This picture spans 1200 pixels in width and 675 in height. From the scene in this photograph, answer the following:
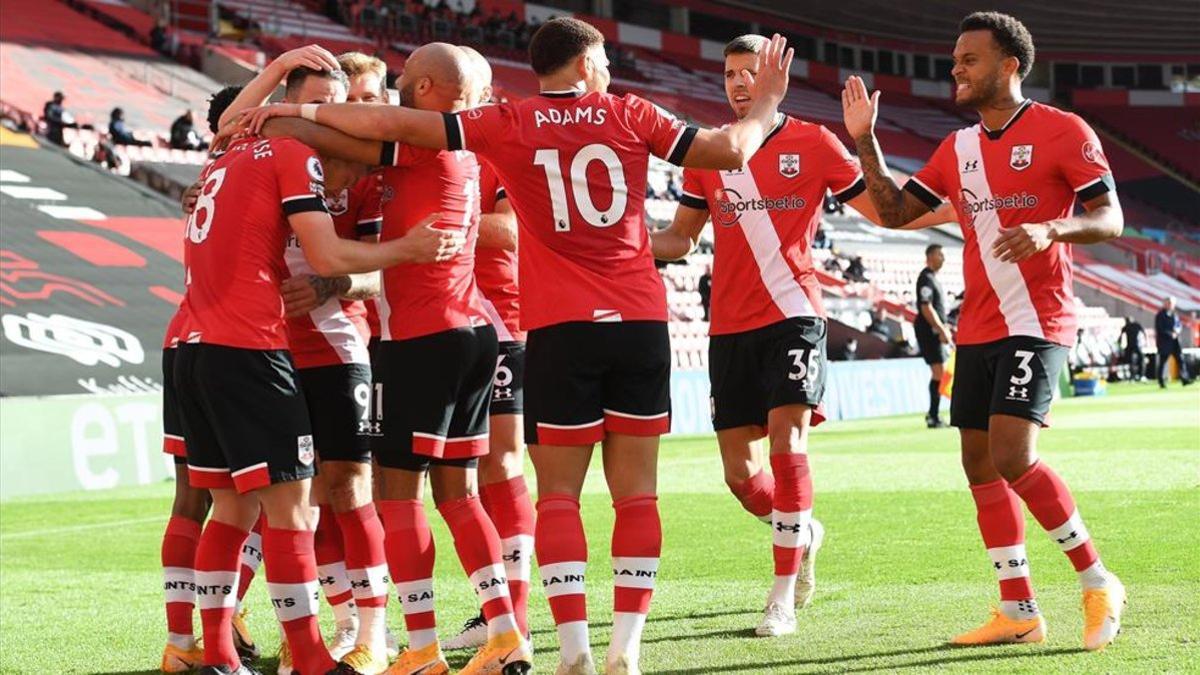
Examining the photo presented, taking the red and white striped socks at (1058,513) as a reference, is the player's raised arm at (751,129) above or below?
above

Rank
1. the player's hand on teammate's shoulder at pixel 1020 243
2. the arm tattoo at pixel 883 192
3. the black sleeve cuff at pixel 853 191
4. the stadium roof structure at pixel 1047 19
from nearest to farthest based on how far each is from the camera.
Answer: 1. the player's hand on teammate's shoulder at pixel 1020 243
2. the arm tattoo at pixel 883 192
3. the black sleeve cuff at pixel 853 191
4. the stadium roof structure at pixel 1047 19

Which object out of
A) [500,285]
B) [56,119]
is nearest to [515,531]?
[500,285]

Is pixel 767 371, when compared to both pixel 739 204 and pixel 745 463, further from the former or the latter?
pixel 739 204

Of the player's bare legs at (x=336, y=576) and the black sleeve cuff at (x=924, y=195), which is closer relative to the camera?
the player's bare legs at (x=336, y=576)

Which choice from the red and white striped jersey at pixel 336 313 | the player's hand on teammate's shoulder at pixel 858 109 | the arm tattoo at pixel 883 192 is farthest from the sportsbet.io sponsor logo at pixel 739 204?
the red and white striped jersey at pixel 336 313

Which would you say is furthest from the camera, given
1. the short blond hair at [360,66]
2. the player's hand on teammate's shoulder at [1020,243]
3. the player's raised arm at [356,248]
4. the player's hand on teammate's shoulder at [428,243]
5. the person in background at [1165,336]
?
the person in background at [1165,336]

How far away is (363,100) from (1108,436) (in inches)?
464

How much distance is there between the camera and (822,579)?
687 centimetres

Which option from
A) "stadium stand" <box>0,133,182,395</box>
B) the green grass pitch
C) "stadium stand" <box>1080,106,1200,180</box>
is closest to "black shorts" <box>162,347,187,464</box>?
the green grass pitch

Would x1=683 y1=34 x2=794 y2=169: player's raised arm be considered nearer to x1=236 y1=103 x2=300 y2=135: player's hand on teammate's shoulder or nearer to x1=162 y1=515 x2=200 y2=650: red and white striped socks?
x1=236 y1=103 x2=300 y2=135: player's hand on teammate's shoulder

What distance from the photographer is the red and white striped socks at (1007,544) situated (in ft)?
17.0

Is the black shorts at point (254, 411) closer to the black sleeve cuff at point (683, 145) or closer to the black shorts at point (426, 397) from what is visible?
the black shorts at point (426, 397)

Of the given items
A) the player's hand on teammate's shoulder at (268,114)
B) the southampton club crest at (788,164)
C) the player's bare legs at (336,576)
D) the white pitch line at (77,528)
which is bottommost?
the white pitch line at (77,528)

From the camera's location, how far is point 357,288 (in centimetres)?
495
